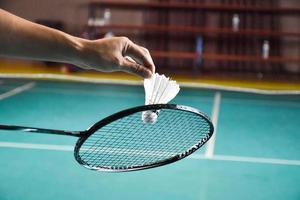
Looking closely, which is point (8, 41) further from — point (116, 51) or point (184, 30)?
point (184, 30)

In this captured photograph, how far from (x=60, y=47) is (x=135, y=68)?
0.90ft

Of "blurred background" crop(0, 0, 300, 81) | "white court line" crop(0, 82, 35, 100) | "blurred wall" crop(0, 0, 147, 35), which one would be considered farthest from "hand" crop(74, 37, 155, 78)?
Result: "blurred wall" crop(0, 0, 147, 35)

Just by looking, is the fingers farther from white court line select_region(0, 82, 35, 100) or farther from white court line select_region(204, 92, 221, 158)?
white court line select_region(0, 82, 35, 100)

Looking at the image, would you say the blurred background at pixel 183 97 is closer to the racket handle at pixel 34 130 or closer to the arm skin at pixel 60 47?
the racket handle at pixel 34 130

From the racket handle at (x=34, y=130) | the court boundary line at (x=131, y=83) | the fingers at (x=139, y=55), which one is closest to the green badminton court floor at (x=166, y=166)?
the court boundary line at (x=131, y=83)

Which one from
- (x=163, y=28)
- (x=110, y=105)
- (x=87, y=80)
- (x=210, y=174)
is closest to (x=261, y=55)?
(x=163, y=28)

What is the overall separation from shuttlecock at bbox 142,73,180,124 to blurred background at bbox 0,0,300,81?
20.7 ft

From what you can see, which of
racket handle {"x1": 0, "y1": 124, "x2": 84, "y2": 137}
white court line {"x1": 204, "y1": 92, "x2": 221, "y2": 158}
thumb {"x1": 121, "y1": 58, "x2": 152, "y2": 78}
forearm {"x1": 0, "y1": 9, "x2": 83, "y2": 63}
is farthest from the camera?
white court line {"x1": 204, "y1": 92, "x2": 221, "y2": 158}

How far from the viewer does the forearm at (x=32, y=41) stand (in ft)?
2.68

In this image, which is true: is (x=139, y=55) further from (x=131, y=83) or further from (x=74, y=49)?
(x=131, y=83)

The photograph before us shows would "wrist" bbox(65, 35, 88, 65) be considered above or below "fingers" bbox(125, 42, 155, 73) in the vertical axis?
above

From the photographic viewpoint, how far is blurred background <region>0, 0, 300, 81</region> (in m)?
8.00

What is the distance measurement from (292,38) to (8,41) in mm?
8094

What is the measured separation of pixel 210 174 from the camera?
9.09 ft
